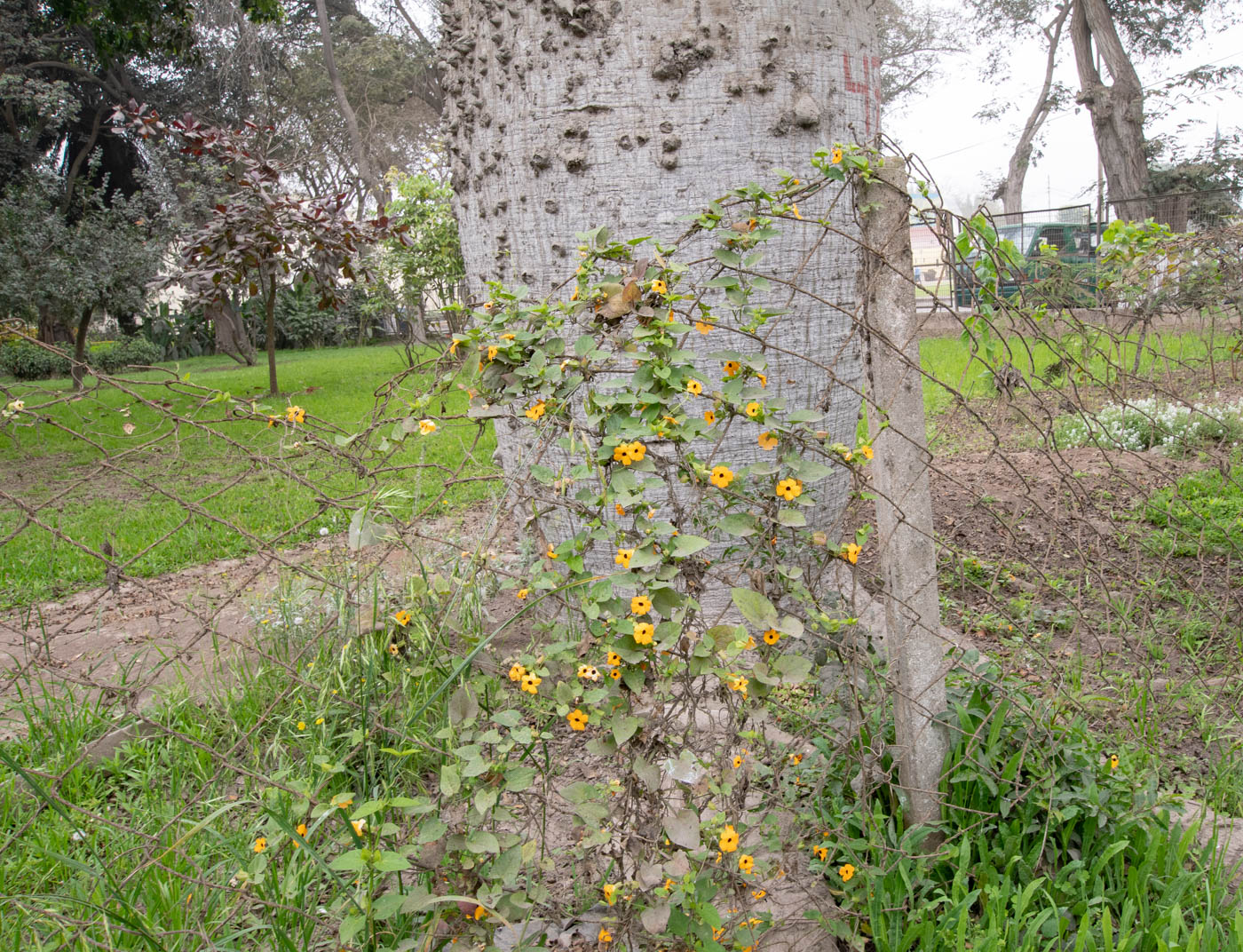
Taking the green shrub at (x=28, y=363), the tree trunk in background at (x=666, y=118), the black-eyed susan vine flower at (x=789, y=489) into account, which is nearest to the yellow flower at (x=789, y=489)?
the black-eyed susan vine flower at (x=789, y=489)

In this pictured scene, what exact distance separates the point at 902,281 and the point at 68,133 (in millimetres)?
24512

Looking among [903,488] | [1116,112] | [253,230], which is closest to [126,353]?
[253,230]

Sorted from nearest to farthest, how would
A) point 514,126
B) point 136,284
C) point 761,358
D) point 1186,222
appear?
point 761,358 < point 514,126 < point 136,284 < point 1186,222

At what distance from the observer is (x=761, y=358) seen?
146 cm

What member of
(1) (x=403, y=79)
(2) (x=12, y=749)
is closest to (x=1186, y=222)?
(2) (x=12, y=749)

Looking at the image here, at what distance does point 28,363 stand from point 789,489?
1881 cm

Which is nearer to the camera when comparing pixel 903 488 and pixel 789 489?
pixel 789 489

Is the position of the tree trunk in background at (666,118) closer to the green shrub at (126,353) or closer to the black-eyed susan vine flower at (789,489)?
the black-eyed susan vine flower at (789,489)

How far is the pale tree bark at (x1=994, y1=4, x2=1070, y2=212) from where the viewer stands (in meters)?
21.5

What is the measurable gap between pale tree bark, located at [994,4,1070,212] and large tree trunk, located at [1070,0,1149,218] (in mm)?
4314

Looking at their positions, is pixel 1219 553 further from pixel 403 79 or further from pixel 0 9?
pixel 403 79

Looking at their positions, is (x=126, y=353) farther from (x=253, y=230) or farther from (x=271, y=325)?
(x=253, y=230)

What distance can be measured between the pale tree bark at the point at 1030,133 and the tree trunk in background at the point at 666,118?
22122 mm

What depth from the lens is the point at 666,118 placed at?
2.31 m
